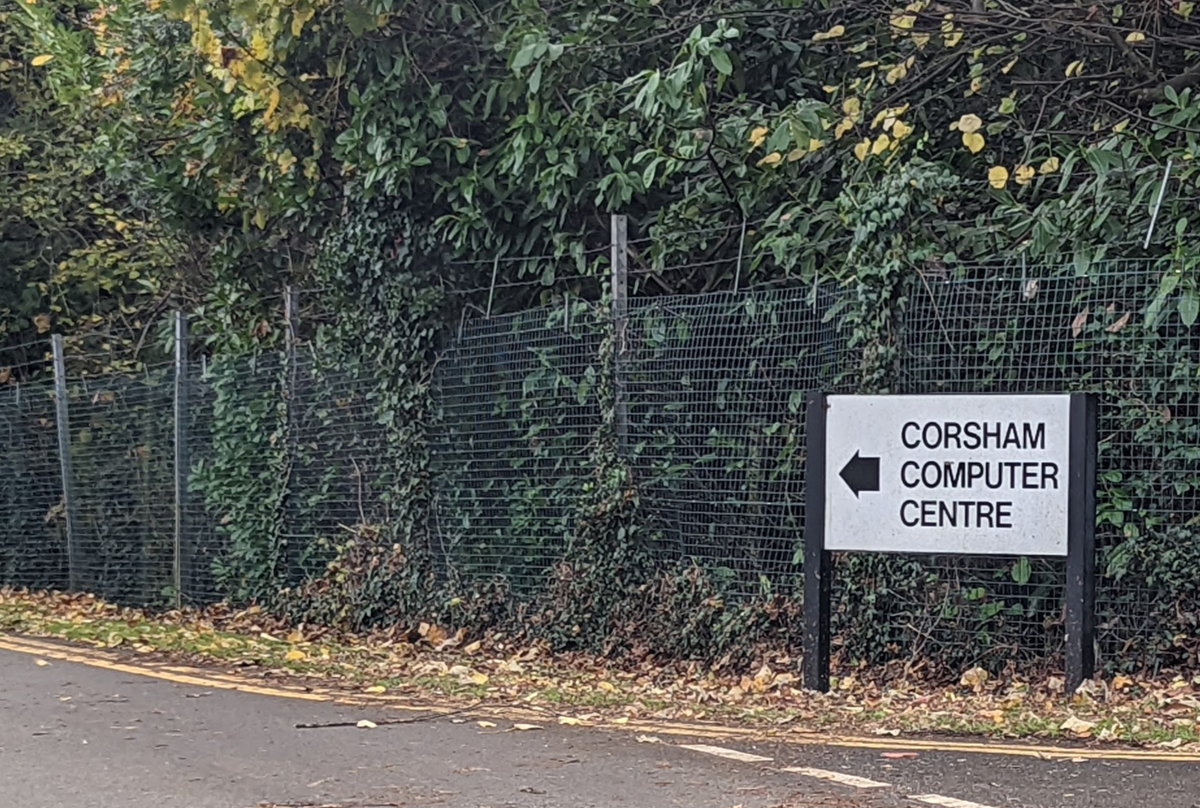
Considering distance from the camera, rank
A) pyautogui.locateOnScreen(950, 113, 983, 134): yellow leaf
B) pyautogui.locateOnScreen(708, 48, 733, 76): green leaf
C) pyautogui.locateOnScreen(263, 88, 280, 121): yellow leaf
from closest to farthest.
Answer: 1. pyautogui.locateOnScreen(708, 48, 733, 76): green leaf
2. pyautogui.locateOnScreen(950, 113, 983, 134): yellow leaf
3. pyautogui.locateOnScreen(263, 88, 280, 121): yellow leaf

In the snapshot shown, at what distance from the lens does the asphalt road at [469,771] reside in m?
5.52

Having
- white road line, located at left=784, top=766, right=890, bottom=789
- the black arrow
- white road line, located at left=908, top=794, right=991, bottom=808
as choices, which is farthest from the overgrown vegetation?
white road line, located at left=908, top=794, right=991, bottom=808

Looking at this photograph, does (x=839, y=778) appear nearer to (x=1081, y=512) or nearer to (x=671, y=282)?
(x=1081, y=512)

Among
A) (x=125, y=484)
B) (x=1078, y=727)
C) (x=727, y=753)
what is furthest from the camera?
(x=125, y=484)

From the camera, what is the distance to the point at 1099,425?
25.2ft

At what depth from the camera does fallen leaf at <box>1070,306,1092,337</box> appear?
7734 millimetres

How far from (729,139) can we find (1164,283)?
3088 mm

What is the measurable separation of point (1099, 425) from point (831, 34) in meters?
3.34

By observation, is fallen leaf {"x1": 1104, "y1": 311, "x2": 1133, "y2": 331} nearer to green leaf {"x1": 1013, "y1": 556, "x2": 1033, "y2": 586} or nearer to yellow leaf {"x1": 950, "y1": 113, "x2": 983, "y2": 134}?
green leaf {"x1": 1013, "y1": 556, "x2": 1033, "y2": 586}

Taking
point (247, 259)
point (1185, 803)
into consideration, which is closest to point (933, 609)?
point (1185, 803)

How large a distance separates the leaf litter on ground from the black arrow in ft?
3.48

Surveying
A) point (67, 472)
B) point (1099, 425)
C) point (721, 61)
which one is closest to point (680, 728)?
point (1099, 425)

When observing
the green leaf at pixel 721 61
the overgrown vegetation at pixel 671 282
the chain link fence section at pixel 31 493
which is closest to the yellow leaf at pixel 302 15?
the overgrown vegetation at pixel 671 282

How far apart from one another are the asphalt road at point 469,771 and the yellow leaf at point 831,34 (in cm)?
489
